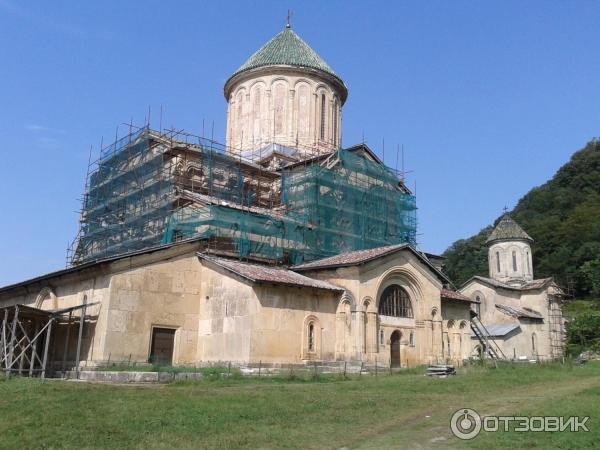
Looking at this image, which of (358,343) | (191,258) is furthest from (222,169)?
(358,343)

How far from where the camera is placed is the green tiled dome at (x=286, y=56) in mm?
34062

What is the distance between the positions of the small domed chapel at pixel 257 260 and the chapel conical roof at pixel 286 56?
0.45 feet

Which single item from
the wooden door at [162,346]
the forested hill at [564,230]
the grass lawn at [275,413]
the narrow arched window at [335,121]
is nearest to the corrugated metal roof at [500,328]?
Answer: the narrow arched window at [335,121]

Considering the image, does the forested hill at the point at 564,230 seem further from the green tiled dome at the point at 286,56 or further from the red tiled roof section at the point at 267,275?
the red tiled roof section at the point at 267,275

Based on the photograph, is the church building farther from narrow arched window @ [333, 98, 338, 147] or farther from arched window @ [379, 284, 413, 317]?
narrow arched window @ [333, 98, 338, 147]

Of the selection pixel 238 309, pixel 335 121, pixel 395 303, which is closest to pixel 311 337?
pixel 238 309

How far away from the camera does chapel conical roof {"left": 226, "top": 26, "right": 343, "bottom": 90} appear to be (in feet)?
112

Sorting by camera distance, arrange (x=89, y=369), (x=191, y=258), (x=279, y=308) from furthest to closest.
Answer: (x=191, y=258) → (x=279, y=308) → (x=89, y=369)

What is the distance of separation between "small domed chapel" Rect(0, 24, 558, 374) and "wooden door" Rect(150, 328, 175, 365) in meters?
0.04

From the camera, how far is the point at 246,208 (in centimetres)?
2669

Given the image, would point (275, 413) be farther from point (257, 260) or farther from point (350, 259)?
point (257, 260)

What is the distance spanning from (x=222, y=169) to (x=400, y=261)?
33.2 ft

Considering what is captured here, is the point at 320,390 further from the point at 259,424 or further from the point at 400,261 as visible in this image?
the point at 400,261

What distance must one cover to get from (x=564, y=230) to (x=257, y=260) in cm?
4833
